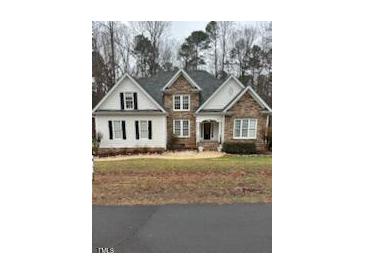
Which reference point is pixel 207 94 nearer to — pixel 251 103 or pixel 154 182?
pixel 251 103

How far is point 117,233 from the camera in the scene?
10.5 feet

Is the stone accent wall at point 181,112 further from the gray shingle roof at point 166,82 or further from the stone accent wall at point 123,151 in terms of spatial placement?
the stone accent wall at point 123,151

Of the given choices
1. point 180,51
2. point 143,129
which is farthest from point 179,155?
point 180,51

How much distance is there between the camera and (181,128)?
3477 millimetres

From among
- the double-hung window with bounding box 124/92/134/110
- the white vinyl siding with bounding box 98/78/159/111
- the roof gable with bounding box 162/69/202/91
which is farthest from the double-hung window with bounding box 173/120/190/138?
the double-hung window with bounding box 124/92/134/110

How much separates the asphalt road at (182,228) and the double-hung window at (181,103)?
4.51 ft

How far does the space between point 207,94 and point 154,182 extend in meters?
1.45

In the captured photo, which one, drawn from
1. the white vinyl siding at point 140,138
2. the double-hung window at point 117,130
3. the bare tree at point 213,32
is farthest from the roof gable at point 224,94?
the double-hung window at point 117,130

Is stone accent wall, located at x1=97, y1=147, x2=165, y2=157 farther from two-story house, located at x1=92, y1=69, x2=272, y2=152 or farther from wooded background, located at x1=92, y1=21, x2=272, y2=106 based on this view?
wooded background, located at x1=92, y1=21, x2=272, y2=106

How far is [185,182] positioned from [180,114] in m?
0.96

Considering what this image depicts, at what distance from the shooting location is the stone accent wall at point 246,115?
10.9 feet

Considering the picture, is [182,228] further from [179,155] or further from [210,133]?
[210,133]

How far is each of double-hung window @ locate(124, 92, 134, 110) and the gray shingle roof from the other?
0.75ft

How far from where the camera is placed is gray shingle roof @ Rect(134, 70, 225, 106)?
3.40 meters
